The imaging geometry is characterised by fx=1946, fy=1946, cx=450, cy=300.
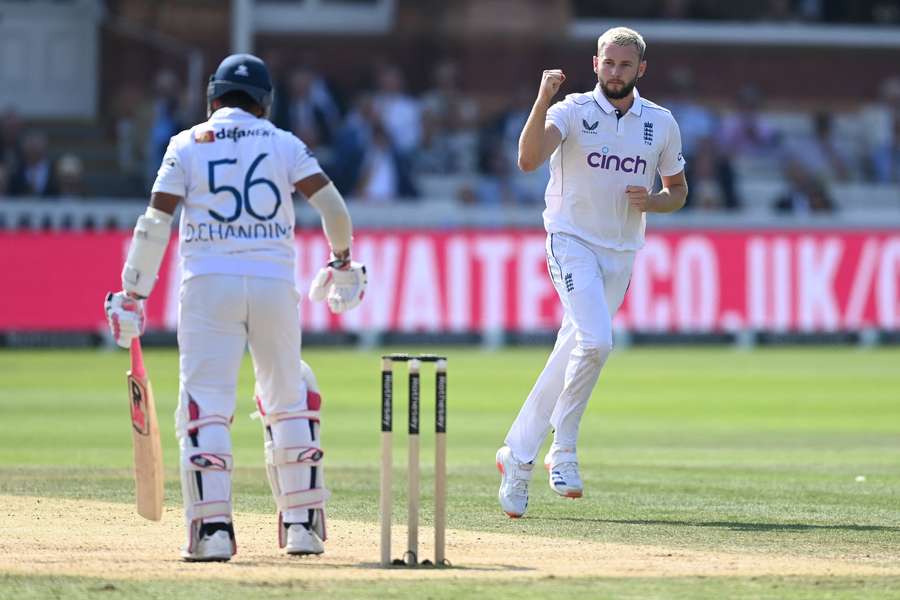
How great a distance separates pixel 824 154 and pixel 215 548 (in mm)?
23203

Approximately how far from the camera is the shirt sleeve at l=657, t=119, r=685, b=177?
1005 centimetres

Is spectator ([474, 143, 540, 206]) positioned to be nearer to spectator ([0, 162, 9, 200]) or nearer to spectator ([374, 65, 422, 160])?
spectator ([374, 65, 422, 160])

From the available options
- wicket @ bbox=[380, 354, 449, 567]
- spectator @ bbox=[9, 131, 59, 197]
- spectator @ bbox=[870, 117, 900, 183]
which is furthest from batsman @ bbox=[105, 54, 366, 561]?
spectator @ bbox=[870, 117, 900, 183]

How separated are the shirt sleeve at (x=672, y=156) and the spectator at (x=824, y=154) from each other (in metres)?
19.0

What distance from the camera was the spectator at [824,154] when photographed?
29.3 metres

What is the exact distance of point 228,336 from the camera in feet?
25.8

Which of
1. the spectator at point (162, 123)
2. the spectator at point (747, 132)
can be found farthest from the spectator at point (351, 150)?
the spectator at point (747, 132)

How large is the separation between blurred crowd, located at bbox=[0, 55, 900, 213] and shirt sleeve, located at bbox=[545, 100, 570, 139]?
47.7ft

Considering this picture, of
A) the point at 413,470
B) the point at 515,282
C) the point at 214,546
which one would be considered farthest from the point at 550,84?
the point at 515,282

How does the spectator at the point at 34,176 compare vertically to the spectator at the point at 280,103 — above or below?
below

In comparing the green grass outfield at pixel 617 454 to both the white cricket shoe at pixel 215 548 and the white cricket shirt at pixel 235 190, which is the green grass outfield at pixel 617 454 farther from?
the white cricket shirt at pixel 235 190

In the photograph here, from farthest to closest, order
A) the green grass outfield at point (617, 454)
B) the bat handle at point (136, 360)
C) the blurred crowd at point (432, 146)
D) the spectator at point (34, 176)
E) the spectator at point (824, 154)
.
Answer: the spectator at point (824, 154)
the blurred crowd at point (432, 146)
the spectator at point (34, 176)
the bat handle at point (136, 360)
the green grass outfield at point (617, 454)

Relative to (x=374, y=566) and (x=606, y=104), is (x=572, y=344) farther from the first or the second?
(x=374, y=566)

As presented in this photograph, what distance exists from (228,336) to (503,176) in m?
18.4
